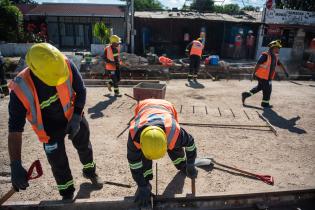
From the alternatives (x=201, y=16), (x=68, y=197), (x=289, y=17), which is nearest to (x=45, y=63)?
(x=68, y=197)

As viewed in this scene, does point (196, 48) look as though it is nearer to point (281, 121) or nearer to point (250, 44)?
point (281, 121)

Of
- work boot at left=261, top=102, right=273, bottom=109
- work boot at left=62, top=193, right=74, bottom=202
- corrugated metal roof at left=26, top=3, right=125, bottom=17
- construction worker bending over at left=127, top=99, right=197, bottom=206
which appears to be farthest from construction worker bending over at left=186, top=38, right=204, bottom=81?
corrugated metal roof at left=26, top=3, right=125, bottom=17

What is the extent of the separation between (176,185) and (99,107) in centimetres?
418

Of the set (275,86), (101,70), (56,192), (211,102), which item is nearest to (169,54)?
(101,70)

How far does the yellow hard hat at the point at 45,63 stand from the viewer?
2684mm

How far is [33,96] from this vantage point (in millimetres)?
A: 2857

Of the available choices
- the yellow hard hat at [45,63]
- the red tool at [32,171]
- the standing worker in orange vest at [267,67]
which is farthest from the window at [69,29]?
the yellow hard hat at [45,63]

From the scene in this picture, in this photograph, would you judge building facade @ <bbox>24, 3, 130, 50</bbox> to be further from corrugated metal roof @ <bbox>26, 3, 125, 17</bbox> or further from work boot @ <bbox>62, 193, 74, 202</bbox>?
work boot @ <bbox>62, 193, 74, 202</bbox>

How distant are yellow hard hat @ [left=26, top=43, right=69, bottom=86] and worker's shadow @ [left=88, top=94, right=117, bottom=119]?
13.7 feet

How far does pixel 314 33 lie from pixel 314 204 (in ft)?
62.0

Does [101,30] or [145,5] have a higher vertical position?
[145,5]

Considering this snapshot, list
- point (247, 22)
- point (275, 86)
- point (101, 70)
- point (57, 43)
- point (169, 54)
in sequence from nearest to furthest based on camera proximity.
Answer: point (275, 86)
point (101, 70)
point (247, 22)
point (169, 54)
point (57, 43)

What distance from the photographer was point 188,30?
19.6 metres

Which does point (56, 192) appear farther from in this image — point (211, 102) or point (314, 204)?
point (211, 102)
